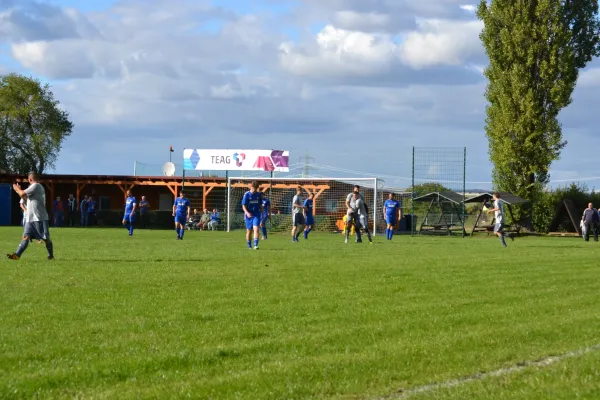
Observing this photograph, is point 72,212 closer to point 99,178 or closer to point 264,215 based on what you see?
point 99,178

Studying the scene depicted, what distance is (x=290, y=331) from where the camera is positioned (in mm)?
9336

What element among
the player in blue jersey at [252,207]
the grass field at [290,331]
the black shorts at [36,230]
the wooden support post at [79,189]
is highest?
the wooden support post at [79,189]

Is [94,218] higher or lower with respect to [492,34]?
lower

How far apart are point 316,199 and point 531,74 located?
12.6 meters

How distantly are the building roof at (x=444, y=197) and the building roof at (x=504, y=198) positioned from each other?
50cm

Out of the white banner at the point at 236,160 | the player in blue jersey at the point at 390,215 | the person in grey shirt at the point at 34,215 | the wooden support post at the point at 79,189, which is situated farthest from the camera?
the wooden support post at the point at 79,189

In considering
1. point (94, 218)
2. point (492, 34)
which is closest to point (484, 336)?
point (492, 34)

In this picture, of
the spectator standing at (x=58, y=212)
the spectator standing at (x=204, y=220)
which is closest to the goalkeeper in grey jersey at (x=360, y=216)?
the spectator standing at (x=204, y=220)

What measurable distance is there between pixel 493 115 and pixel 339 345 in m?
41.2

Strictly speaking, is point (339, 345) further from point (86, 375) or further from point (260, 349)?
point (86, 375)

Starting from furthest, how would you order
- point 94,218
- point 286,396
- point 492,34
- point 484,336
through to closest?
1. point 94,218
2. point 492,34
3. point 484,336
4. point 286,396

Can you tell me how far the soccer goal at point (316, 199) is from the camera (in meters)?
45.9

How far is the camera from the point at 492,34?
47000 millimetres

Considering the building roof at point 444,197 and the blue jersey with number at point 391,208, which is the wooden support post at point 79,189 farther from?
the blue jersey with number at point 391,208
